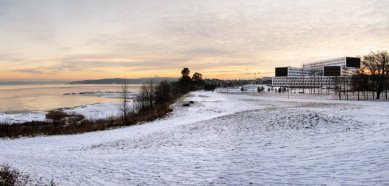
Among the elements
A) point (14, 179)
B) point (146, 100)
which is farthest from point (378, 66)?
point (14, 179)

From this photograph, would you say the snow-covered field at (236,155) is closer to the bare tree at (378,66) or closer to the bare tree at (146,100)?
the bare tree at (378,66)

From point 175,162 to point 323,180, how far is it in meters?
8.08

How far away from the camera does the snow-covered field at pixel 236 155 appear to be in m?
13.4

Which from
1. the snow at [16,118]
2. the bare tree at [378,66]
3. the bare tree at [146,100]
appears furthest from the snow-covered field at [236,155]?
the bare tree at [146,100]

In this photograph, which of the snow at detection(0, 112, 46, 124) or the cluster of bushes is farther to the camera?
the snow at detection(0, 112, 46, 124)

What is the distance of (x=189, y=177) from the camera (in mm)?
14086

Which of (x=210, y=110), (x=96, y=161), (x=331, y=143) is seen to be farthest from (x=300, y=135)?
(x=210, y=110)

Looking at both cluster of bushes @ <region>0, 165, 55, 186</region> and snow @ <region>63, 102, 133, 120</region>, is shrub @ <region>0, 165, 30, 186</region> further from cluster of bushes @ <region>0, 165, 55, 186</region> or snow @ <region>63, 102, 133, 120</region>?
snow @ <region>63, 102, 133, 120</region>

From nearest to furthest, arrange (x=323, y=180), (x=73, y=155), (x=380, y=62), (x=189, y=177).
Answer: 1. (x=323, y=180)
2. (x=189, y=177)
3. (x=73, y=155)
4. (x=380, y=62)

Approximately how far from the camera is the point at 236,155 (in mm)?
17969

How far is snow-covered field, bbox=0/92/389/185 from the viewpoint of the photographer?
13391 millimetres

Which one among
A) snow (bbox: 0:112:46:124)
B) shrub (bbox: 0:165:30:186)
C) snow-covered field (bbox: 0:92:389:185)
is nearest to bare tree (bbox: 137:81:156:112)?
snow (bbox: 0:112:46:124)

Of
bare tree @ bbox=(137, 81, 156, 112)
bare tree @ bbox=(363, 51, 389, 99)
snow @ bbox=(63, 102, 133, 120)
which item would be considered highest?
bare tree @ bbox=(363, 51, 389, 99)

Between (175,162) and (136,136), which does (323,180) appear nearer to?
(175,162)
